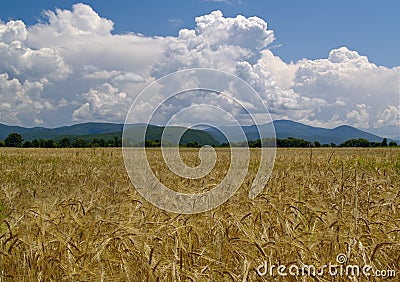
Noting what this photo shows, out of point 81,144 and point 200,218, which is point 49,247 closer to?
point 200,218

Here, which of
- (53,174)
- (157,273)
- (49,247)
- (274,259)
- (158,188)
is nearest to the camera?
(157,273)

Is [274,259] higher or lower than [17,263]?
higher

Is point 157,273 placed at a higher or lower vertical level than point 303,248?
lower

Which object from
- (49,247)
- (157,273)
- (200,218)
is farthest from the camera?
(200,218)

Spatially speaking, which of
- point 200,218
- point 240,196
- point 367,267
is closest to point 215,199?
point 240,196

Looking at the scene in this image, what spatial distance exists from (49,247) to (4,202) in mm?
2798

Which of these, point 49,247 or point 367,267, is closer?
point 367,267

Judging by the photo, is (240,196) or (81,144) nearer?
(240,196)

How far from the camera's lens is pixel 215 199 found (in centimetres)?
498

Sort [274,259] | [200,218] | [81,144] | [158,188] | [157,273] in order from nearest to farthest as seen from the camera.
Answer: [157,273], [274,259], [200,218], [158,188], [81,144]

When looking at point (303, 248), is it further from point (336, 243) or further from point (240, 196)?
point (240, 196)

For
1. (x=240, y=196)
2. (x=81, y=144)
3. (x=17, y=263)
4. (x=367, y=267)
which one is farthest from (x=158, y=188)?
(x=81, y=144)

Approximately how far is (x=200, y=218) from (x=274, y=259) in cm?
131

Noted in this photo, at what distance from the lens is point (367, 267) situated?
102 inches
